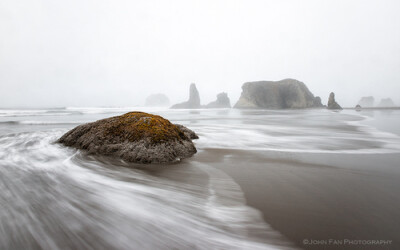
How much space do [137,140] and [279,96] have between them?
8820 centimetres

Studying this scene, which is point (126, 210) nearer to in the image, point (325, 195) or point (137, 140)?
point (137, 140)

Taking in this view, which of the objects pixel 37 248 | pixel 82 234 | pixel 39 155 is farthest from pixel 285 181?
pixel 39 155

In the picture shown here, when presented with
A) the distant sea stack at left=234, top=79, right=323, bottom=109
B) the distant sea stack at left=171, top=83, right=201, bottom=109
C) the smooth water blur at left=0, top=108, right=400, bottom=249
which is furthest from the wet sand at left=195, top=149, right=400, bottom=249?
the distant sea stack at left=171, top=83, right=201, bottom=109

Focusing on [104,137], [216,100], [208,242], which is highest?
[216,100]

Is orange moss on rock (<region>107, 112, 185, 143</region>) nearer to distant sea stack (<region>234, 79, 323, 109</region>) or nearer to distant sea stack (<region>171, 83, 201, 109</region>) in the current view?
distant sea stack (<region>234, 79, 323, 109</region>)

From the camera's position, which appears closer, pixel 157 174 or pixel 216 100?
pixel 157 174

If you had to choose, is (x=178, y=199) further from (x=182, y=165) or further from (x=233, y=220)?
(x=182, y=165)

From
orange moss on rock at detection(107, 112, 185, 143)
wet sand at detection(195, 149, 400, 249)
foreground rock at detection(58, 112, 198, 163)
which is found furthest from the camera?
orange moss on rock at detection(107, 112, 185, 143)

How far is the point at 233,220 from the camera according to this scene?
80.4 inches

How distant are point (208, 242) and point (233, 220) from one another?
424 millimetres

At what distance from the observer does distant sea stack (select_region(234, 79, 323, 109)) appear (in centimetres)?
8062

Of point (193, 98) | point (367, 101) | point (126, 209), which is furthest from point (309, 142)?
point (367, 101)

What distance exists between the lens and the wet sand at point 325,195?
1736 mm

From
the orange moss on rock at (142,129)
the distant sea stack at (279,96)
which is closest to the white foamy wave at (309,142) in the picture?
the orange moss on rock at (142,129)
